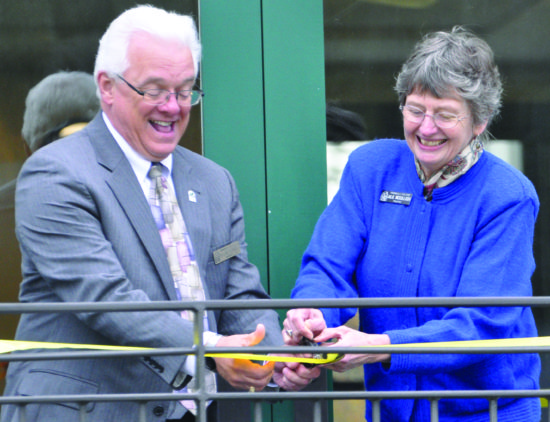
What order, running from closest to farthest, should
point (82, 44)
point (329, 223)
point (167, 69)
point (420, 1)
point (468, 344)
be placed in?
point (468, 344)
point (167, 69)
point (329, 223)
point (82, 44)
point (420, 1)

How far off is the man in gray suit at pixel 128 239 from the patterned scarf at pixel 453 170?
2.16ft

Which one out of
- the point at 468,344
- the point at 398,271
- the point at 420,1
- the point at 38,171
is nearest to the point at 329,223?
the point at 398,271

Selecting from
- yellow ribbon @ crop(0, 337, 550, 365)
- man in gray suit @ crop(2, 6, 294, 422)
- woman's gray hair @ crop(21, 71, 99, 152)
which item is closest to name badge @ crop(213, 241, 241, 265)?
man in gray suit @ crop(2, 6, 294, 422)

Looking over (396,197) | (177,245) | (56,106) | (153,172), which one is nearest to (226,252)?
(177,245)

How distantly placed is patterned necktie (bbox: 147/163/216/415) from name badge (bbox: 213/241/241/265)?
0.10 m

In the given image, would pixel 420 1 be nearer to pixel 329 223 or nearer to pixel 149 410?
pixel 329 223

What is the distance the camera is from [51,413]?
258 centimetres

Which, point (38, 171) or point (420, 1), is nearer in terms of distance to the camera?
point (38, 171)

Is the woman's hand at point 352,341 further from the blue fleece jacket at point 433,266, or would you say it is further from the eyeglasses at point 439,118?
the eyeglasses at point 439,118

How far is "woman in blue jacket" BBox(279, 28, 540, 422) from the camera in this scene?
9.16 feet

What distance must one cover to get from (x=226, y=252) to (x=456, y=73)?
960 millimetres

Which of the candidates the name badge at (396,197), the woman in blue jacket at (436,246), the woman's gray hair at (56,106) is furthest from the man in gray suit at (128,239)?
the woman's gray hair at (56,106)

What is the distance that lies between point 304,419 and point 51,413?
1.44 meters

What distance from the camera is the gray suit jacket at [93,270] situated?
8.34 feet
